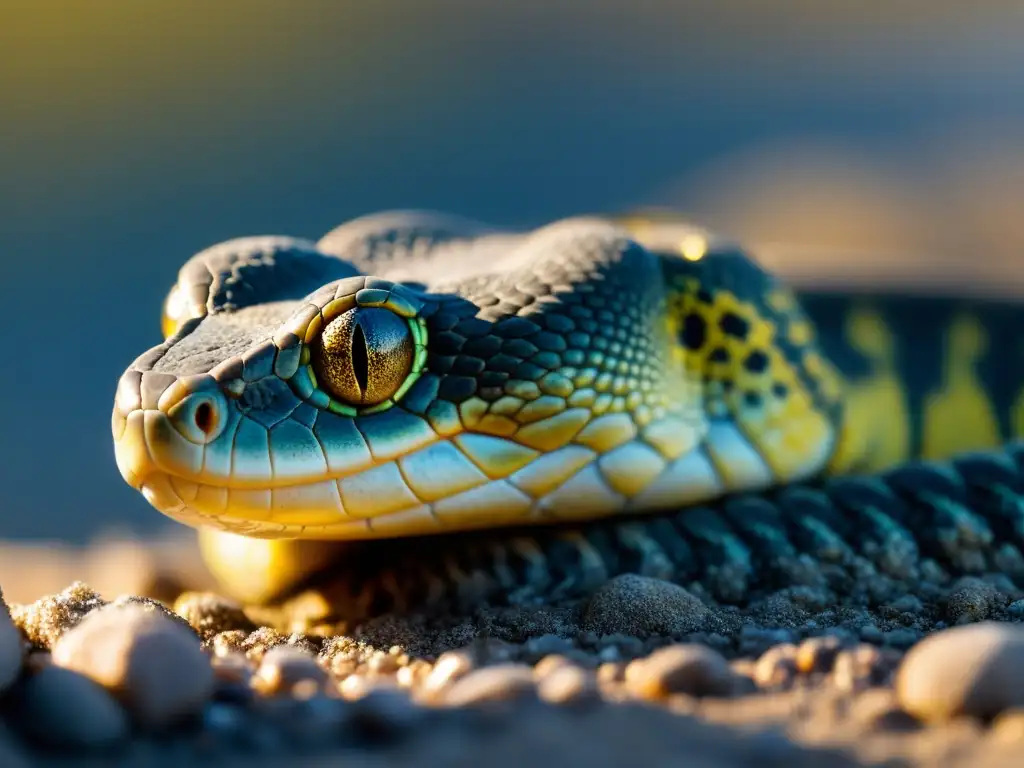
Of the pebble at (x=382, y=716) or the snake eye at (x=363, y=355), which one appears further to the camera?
the snake eye at (x=363, y=355)

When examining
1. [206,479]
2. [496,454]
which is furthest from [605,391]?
[206,479]

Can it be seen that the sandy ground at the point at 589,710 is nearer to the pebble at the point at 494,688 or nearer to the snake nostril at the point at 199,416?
the pebble at the point at 494,688

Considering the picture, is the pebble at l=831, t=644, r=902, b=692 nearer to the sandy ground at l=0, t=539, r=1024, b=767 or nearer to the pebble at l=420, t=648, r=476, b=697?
the sandy ground at l=0, t=539, r=1024, b=767

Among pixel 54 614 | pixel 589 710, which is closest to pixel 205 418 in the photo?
pixel 54 614

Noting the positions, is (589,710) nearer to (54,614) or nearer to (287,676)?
(287,676)

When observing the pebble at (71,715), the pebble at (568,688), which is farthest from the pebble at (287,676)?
the pebble at (568,688)
